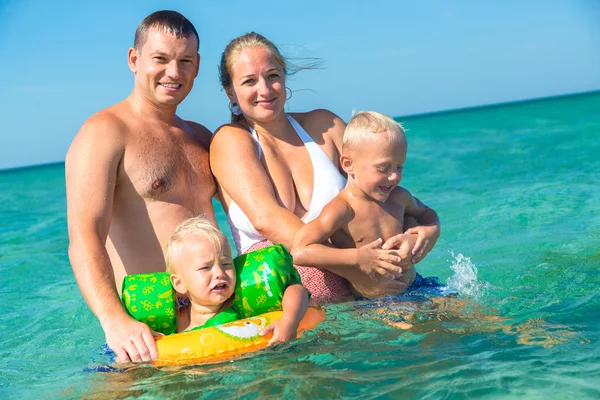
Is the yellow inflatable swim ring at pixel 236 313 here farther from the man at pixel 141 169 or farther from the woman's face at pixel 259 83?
the woman's face at pixel 259 83

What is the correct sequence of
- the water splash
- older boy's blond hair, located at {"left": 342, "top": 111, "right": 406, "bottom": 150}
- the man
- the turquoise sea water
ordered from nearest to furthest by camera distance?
the turquoise sea water < the man < older boy's blond hair, located at {"left": 342, "top": 111, "right": 406, "bottom": 150} < the water splash

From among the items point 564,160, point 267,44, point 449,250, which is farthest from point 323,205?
point 564,160

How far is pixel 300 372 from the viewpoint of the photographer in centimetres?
360

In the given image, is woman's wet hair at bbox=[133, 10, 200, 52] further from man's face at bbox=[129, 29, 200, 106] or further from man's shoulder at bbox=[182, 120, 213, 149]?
man's shoulder at bbox=[182, 120, 213, 149]

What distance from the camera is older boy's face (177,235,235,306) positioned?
3848mm

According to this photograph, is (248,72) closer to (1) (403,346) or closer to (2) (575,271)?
(1) (403,346)

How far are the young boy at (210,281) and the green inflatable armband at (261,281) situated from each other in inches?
0.5

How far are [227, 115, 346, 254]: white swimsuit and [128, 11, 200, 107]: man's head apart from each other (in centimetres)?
62

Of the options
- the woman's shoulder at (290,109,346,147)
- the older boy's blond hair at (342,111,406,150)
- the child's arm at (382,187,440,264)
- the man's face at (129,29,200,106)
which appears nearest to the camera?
the older boy's blond hair at (342,111,406,150)

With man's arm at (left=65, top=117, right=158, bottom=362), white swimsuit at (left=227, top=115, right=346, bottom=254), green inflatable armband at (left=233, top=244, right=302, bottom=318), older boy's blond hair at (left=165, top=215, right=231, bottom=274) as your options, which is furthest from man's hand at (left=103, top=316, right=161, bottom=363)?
white swimsuit at (left=227, top=115, right=346, bottom=254)

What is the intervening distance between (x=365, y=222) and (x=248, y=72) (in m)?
1.23

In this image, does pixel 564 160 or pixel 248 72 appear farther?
pixel 564 160

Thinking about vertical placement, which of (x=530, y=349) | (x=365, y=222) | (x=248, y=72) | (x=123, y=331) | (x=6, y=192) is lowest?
(x=530, y=349)

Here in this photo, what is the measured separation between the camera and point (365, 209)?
14.5ft
